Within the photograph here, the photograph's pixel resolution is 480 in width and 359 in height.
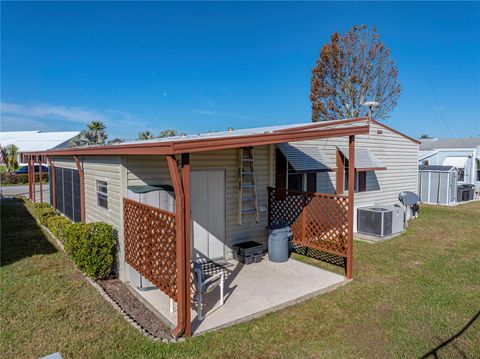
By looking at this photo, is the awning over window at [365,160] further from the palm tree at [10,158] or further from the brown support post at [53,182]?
the palm tree at [10,158]

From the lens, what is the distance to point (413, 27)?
1722 cm

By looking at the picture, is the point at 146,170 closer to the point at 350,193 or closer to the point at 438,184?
the point at 350,193

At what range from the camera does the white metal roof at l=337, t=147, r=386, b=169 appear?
10272 millimetres

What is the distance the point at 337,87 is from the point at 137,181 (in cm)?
1921

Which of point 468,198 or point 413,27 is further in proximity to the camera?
point 468,198

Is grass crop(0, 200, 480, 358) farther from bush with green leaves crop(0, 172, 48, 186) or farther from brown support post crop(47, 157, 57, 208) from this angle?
bush with green leaves crop(0, 172, 48, 186)

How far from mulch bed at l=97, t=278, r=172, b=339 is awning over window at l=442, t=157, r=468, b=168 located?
2246 centimetres

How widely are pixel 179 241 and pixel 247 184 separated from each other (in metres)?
3.76

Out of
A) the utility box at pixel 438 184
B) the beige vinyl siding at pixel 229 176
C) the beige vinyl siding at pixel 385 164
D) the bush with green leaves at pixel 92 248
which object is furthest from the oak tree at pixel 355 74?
the bush with green leaves at pixel 92 248

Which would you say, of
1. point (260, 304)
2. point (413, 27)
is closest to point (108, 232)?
point (260, 304)

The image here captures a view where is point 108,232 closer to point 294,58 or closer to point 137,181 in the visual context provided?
point 137,181

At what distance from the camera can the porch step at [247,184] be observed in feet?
25.6

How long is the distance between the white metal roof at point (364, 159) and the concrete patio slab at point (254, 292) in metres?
4.22

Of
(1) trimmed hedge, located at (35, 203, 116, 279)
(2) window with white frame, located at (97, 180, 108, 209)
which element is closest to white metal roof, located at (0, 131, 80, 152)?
(2) window with white frame, located at (97, 180, 108, 209)
